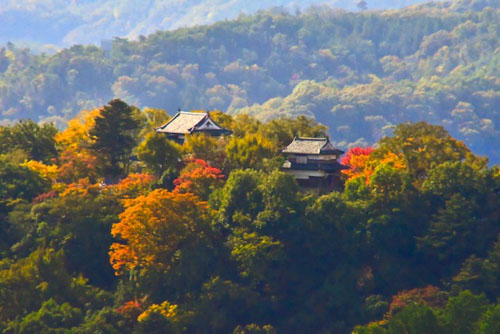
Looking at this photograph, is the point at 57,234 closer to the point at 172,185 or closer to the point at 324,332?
the point at 172,185

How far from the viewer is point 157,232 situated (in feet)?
233

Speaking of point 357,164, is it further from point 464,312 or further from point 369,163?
point 464,312

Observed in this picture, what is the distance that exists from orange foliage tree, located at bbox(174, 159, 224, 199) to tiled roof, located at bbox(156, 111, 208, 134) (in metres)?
9.55

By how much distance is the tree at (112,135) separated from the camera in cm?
8225

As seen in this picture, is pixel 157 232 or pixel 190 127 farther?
pixel 190 127

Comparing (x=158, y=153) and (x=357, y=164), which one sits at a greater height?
(x=158, y=153)

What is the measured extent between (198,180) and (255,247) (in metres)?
7.97

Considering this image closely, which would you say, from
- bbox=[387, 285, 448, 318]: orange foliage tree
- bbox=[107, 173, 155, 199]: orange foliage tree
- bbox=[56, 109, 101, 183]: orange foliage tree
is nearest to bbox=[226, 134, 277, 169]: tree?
bbox=[107, 173, 155, 199]: orange foliage tree

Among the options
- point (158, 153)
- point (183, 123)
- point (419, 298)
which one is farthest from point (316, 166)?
point (419, 298)

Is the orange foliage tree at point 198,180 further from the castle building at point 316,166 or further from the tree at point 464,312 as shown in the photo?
the tree at point 464,312

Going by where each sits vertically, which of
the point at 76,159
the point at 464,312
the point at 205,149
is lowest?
the point at 464,312

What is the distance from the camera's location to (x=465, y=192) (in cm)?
7050

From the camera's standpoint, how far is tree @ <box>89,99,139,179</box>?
82250 mm

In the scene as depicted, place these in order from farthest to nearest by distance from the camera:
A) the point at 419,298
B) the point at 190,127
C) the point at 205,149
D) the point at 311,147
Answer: the point at 190,127 < the point at 205,149 < the point at 311,147 < the point at 419,298
